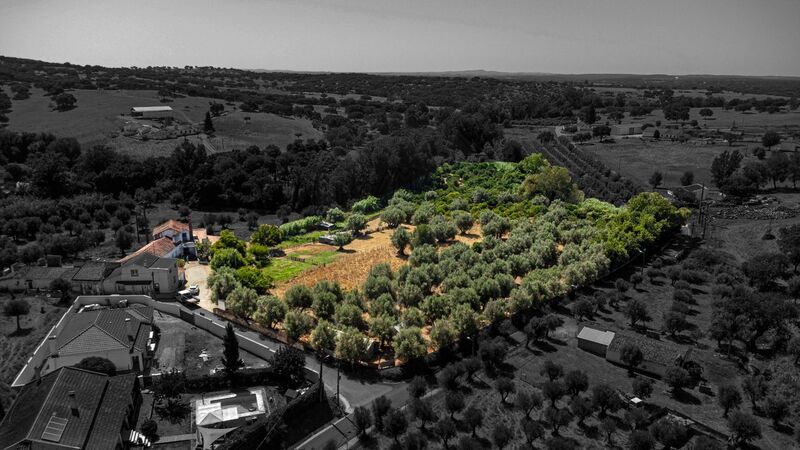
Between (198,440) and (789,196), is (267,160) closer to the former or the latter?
(198,440)

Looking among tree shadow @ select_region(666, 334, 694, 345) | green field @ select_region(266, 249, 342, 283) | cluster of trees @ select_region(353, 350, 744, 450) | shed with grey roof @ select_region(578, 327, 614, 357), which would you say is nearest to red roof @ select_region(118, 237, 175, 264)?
green field @ select_region(266, 249, 342, 283)

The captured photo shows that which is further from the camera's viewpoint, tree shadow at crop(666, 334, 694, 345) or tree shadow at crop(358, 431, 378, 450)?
tree shadow at crop(666, 334, 694, 345)

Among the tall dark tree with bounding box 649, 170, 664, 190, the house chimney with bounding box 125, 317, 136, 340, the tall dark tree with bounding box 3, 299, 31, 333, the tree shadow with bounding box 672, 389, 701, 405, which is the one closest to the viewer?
the tree shadow with bounding box 672, 389, 701, 405

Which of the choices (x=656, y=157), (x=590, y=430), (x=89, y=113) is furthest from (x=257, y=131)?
(x=590, y=430)

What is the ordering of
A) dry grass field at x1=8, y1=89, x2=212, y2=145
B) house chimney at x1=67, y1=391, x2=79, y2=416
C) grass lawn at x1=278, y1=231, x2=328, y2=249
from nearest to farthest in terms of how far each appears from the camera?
house chimney at x1=67, y1=391, x2=79, y2=416, grass lawn at x1=278, y1=231, x2=328, y2=249, dry grass field at x1=8, y1=89, x2=212, y2=145

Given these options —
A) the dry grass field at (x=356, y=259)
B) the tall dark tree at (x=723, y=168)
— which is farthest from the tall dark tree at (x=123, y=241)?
the tall dark tree at (x=723, y=168)

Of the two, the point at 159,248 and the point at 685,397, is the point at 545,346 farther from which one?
the point at 159,248

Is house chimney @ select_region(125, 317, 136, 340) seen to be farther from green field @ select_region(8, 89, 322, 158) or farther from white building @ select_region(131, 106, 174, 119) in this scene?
white building @ select_region(131, 106, 174, 119)

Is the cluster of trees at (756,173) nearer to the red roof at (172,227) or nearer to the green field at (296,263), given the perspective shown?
the green field at (296,263)
